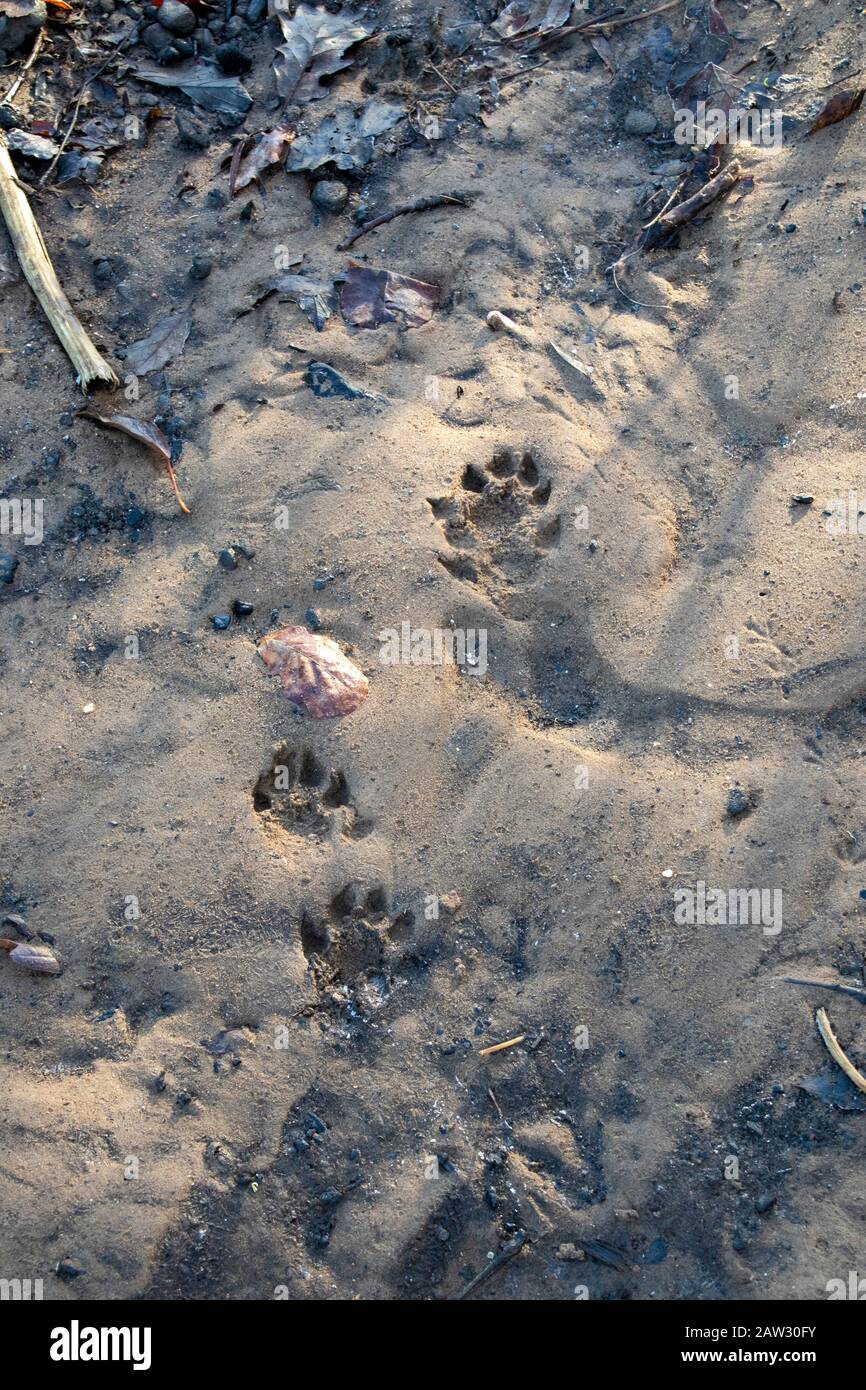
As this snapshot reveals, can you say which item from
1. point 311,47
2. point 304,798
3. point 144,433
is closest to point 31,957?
point 304,798

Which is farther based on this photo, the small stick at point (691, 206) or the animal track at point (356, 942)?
the small stick at point (691, 206)

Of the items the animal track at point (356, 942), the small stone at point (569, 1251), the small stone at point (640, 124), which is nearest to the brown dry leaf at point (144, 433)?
the animal track at point (356, 942)

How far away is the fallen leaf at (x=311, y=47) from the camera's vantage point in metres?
4.57

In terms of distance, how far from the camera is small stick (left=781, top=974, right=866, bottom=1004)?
2966mm

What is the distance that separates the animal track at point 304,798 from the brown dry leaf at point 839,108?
3213 millimetres

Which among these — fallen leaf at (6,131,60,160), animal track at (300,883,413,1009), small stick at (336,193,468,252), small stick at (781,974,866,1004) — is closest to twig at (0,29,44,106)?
fallen leaf at (6,131,60,160)

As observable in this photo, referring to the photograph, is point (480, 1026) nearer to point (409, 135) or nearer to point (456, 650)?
point (456, 650)

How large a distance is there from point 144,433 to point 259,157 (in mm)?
1406

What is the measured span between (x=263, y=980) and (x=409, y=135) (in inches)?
134

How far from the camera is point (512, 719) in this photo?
3404 millimetres

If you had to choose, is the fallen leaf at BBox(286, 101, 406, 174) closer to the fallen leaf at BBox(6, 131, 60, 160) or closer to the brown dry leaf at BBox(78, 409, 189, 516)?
the fallen leaf at BBox(6, 131, 60, 160)

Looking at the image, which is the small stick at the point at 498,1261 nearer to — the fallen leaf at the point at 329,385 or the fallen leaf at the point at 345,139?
the fallen leaf at the point at 329,385

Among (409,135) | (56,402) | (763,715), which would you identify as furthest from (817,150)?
(56,402)
